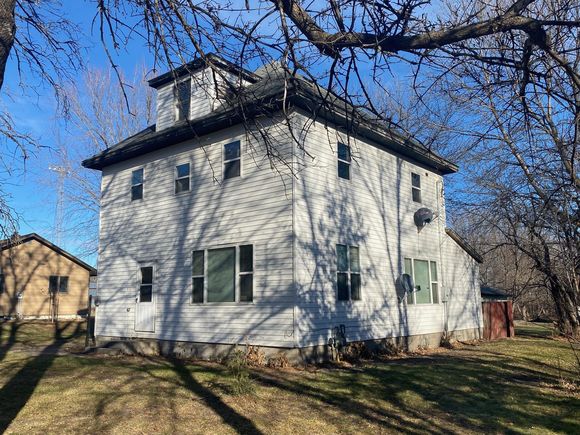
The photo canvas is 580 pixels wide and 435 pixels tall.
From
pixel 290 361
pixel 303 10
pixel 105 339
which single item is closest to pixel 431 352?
pixel 290 361

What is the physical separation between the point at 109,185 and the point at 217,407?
10.9 metres

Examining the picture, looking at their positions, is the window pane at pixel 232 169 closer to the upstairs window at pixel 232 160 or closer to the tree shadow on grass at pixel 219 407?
the upstairs window at pixel 232 160

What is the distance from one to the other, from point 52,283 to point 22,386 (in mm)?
22837

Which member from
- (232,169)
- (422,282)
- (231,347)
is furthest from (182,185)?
(422,282)

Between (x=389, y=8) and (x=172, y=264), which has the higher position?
(x=389, y=8)

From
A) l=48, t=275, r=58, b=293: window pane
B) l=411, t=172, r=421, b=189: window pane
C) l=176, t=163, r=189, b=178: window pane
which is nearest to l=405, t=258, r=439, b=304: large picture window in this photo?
l=411, t=172, r=421, b=189: window pane

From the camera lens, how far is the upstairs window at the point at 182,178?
13.6 m

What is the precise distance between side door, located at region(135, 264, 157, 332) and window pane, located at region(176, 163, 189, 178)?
2776 millimetres

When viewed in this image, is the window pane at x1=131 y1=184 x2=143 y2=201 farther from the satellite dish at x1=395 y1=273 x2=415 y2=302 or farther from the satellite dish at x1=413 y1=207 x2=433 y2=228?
the satellite dish at x1=413 y1=207 x2=433 y2=228

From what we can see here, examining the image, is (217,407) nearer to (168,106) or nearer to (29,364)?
(29,364)

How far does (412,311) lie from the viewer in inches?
568

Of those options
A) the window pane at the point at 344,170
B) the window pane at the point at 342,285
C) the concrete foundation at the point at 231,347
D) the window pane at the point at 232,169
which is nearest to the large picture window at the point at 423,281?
the concrete foundation at the point at 231,347

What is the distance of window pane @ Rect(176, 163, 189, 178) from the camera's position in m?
13.6

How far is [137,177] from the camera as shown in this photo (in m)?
15.1
